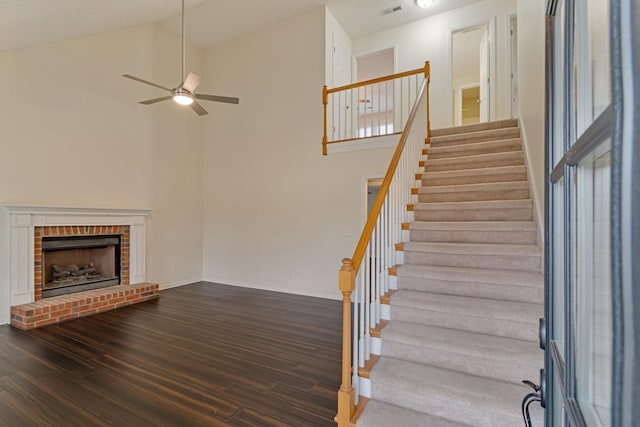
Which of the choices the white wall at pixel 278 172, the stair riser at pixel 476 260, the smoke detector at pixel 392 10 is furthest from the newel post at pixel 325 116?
the stair riser at pixel 476 260

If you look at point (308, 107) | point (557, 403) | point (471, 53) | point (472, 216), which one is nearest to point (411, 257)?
point (472, 216)

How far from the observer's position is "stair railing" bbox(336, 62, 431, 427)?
6.28ft

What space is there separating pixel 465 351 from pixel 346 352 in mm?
812

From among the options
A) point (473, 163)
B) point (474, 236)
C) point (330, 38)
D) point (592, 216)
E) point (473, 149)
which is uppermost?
point (330, 38)

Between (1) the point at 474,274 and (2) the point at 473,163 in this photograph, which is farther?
(2) the point at 473,163

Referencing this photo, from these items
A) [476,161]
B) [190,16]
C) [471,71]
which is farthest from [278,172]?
[471,71]

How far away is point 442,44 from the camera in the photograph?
19.6 feet

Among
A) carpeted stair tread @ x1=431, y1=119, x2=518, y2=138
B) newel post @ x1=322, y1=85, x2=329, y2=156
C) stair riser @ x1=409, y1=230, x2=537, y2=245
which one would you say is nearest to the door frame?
carpeted stair tread @ x1=431, y1=119, x2=518, y2=138

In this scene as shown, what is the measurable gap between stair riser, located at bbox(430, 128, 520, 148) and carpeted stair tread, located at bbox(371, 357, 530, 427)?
3393mm

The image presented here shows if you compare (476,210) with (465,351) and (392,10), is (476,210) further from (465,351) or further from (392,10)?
(392,10)

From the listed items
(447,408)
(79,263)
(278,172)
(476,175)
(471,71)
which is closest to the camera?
(447,408)

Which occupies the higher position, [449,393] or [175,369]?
[449,393]

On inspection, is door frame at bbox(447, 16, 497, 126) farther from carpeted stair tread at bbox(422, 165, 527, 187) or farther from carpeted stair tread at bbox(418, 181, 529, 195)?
carpeted stair tread at bbox(418, 181, 529, 195)

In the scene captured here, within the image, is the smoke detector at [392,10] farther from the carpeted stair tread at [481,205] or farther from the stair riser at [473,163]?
the carpeted stair tread at [481,205]
